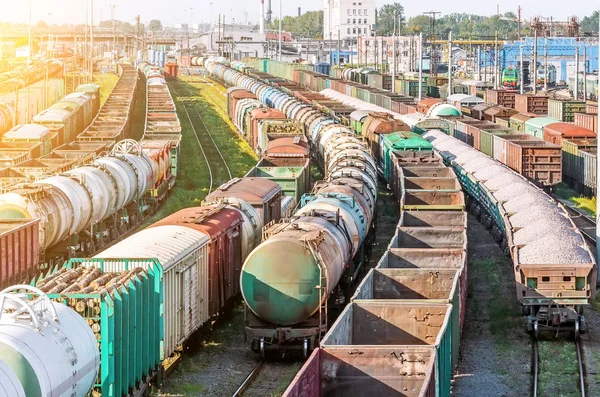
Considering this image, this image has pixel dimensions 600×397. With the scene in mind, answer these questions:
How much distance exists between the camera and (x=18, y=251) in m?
25.7

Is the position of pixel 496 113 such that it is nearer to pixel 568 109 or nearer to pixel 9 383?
pixel 568 109

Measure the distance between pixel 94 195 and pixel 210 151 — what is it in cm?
3505

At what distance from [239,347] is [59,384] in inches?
461

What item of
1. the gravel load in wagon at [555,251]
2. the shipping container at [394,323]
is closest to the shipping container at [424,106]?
the gravel load in wagon at [555,251]

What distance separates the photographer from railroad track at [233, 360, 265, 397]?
73.6 feet

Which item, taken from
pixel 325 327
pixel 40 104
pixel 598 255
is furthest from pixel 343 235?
pixel 40 104

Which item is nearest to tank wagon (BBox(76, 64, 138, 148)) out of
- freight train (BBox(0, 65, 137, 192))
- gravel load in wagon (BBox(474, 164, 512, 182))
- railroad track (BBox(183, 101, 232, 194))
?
freight train (BBox(0, 65, 137, 192))

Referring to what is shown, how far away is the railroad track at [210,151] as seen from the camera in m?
56.5

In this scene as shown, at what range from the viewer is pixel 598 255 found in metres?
33.5

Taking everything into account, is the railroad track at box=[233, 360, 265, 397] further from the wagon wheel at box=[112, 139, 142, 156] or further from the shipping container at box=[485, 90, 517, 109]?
the shipping container at box=[485, 90, 517, 109]

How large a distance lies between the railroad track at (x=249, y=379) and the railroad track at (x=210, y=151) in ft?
86.2

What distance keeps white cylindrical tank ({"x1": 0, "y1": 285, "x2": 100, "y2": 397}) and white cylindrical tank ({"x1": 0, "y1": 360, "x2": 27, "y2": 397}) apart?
12.2 inches

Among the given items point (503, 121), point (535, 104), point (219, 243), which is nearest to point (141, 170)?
point (219, 243)

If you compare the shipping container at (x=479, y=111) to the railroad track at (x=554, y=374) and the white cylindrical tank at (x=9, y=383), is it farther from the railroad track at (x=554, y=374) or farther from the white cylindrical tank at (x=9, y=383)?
the white cylindrical tank at (x=9, y=383)
